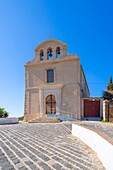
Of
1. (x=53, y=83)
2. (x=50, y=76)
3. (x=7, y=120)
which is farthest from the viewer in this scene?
(x=50, y=76)

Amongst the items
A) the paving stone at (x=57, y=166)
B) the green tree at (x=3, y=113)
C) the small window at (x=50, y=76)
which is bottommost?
the green tree at (x=3, y=113)

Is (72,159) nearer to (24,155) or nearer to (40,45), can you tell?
(24,155)

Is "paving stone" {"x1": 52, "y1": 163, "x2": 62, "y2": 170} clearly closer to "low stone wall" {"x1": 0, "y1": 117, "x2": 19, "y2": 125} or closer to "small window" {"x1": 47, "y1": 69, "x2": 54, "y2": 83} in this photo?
"low stone wall" {"x1": 0, "y1": 117, "x2": 19, "y2": 125}

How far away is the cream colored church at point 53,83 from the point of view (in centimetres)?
1701

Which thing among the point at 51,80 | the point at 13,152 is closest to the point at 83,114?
the point at 51,80

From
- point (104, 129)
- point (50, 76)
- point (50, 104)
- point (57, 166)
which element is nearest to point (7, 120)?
point (50, 104)

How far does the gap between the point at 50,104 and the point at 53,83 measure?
8.71 ft

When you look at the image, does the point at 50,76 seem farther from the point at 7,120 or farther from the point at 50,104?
the point at 7,120

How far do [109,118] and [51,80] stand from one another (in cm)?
822

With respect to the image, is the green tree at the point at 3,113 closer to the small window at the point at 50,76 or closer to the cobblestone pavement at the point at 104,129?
the small window at the point at 50,76

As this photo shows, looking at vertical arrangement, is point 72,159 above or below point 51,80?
below

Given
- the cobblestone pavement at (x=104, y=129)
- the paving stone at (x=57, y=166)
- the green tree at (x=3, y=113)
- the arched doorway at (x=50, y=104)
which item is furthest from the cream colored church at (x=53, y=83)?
the paving stone at (x=57, y=166)

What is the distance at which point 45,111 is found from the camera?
700 inches

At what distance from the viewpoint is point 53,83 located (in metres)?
18.0
